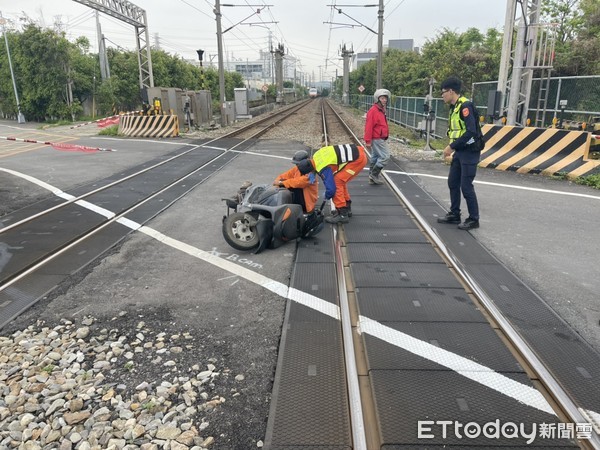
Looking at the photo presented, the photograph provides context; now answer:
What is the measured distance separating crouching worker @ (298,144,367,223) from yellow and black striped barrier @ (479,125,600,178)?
632 cm

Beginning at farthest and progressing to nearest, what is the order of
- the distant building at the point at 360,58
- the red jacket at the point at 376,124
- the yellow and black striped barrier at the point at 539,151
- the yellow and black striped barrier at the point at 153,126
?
the distant building at the point at 360,58 < the yellow and black striped barrier at the point at 153,126 < the yellow and black striped barrier at the point at 539,151 < the red jacket at the point at 376,124

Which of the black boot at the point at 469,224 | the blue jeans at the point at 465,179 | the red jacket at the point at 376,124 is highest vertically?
the red jacket at the point at 376,124

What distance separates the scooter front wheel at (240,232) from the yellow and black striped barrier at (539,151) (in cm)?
814

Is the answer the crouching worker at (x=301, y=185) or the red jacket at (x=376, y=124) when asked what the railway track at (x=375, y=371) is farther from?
the red jacket at (x=376, y=124)

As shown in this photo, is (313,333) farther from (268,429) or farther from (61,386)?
(61,386)

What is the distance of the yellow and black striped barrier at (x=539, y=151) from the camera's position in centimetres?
997

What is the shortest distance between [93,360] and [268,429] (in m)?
1.58

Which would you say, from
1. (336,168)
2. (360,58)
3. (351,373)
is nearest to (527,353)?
(351,373)

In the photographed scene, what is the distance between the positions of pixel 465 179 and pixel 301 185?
2.39 m

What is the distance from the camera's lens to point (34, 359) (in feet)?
11.1

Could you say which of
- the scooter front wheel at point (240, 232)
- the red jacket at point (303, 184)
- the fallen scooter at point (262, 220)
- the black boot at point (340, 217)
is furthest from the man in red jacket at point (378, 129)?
the scooter front wheel at point (240, 232)

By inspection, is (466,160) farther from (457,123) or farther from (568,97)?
(568,97)

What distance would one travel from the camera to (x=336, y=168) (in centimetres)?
638

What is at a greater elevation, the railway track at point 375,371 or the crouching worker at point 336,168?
the crouching worker at point 336,168
